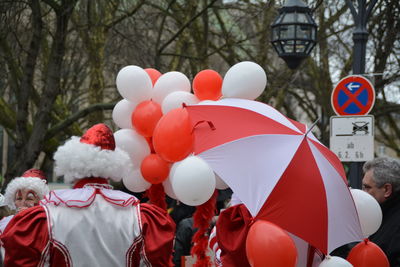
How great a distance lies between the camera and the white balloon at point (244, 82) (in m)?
4.86

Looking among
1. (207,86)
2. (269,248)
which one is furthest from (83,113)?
(269,248)

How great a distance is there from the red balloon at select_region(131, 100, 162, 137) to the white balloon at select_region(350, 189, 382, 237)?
58.9 inches

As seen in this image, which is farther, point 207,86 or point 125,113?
point 125,113

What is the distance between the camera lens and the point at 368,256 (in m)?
4.60

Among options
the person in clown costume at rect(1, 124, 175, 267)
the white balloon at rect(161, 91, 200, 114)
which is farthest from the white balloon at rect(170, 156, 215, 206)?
the white balloon at rect(161, 91, 200, 114)

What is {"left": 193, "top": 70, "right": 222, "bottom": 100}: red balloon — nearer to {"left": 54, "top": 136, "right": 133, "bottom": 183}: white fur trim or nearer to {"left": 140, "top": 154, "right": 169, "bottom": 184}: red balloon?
{"left": 140, "top": 154, "right": 169, "bottom": 184}: red balloon

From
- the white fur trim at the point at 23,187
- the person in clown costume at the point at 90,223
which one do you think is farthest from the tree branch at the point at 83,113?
the person in clown costume at the point at 90,223

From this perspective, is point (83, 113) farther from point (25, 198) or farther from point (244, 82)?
point (244, 82)

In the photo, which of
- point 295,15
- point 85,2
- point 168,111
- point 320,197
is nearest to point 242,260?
point 320,197

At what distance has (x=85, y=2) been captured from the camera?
10.7 meters

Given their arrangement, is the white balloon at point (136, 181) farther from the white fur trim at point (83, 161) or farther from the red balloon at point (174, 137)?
the white fur trim at point (83, 161)

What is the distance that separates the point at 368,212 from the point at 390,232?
418 millimetres

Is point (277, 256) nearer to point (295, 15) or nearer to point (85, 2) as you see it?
point (295, 15)

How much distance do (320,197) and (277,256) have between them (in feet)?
1.91
